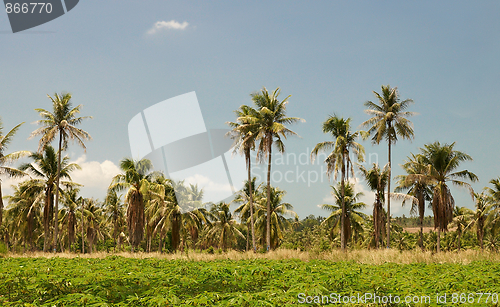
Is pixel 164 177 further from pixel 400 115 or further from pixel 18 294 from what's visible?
pixel 18 294

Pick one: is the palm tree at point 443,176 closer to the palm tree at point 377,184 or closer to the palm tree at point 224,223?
the palm tree at point 377,184

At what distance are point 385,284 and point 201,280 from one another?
3.73 meters

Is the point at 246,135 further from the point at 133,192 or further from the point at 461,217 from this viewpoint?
the point at 461,217

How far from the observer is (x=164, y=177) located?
38.0 m

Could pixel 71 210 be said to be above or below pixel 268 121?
below

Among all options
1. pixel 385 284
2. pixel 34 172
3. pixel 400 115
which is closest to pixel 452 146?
pixel 400 115

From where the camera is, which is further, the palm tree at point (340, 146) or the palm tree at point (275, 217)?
the palm tree at point (275, 217)

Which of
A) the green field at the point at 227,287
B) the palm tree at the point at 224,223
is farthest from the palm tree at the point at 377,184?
the green field at the point at 227,287

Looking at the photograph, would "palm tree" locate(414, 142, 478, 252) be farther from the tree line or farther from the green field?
the green field

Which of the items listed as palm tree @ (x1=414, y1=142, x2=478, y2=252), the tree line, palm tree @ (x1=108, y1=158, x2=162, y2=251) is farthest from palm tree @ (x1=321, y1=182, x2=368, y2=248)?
palm tree @ (x1=108, y1=158, x2=162, y2=251)

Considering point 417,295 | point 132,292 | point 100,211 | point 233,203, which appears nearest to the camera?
point 417,295

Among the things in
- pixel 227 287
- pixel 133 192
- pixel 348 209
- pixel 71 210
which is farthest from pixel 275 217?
pixel 227 287

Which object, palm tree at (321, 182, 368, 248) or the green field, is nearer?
the green field

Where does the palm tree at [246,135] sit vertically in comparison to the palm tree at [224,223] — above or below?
above
